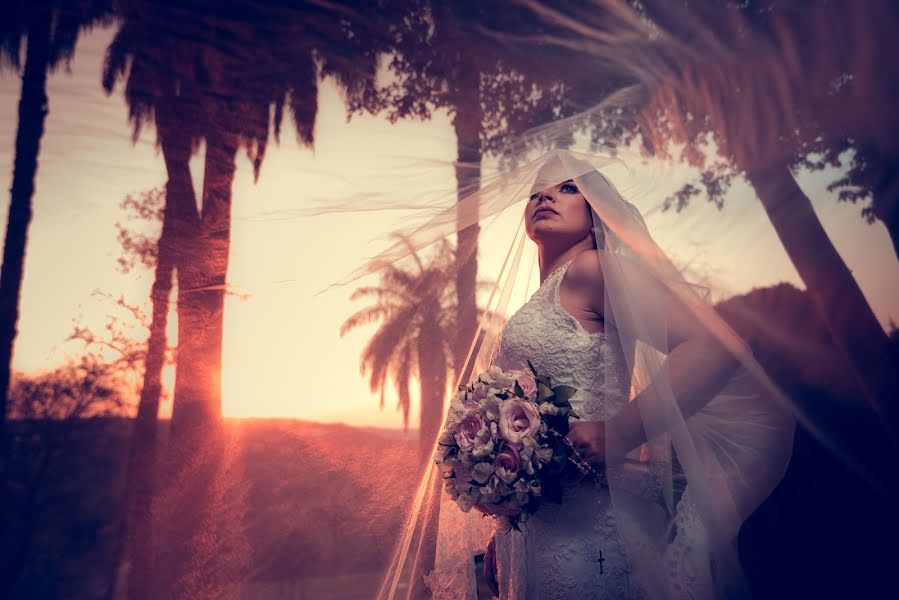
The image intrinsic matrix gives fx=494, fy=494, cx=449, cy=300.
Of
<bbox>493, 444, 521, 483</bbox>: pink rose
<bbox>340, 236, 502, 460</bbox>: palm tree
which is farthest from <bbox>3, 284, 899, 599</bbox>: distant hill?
<bbox>493, 444, 521, 483</bbox>: pink rose

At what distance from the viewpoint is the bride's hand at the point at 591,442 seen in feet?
4.99

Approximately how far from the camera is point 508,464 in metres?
1.48

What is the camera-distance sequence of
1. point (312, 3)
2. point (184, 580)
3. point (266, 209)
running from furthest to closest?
point (184, 580) → point (312, 3) → point (266, 209)

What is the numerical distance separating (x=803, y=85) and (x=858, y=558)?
1852 mm

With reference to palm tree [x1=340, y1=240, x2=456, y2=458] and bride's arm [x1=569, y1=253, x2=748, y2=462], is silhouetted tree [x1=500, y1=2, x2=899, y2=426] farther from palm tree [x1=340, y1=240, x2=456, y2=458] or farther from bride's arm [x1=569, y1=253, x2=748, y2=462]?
palm tree [x1=340, y1=240, x2=456, y2=458]

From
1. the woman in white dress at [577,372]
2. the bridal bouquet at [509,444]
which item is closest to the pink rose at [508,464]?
the bridal bouquet at [509,444]

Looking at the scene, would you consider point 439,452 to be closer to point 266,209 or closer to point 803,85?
point 266,209

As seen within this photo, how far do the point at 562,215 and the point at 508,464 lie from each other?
105cm

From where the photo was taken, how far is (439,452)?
1711mm

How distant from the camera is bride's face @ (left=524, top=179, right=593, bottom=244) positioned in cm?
204

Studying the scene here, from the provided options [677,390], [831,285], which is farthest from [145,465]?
[831,285]

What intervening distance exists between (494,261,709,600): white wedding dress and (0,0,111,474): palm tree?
9.62 feet

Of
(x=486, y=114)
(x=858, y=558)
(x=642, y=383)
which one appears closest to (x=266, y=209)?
(x=486, y=114)

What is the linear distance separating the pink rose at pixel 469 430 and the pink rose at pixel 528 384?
17cm
